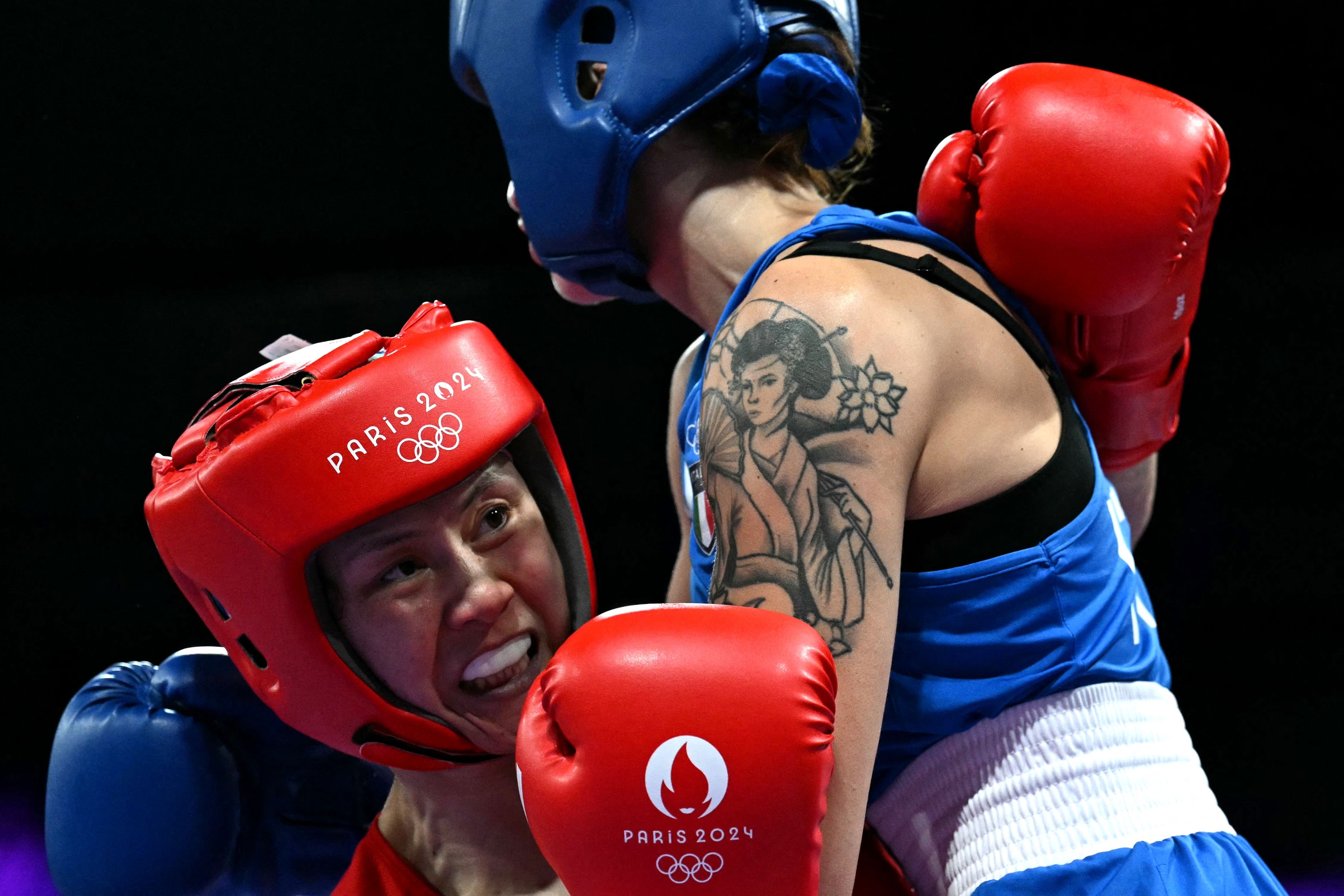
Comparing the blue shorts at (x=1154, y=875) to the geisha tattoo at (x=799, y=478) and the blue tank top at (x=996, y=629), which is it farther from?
the geisha tattoo at (x=799, y=478)

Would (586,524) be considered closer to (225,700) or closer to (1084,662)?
(225,700)

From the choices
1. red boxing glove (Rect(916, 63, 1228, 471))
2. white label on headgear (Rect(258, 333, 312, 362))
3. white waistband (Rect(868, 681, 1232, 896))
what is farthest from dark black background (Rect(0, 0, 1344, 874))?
white waistband (Rect(868, 681, 1232, 896))

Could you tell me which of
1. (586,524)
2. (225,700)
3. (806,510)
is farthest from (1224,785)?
(225,700)

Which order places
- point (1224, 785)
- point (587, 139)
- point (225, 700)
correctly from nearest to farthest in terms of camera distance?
point (587, 139) → point (225, 700) → point (1224, 785)

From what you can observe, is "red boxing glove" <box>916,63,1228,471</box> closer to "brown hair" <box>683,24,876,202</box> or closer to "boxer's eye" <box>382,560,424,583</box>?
"brown hair" <box>683,24,876,202</box>

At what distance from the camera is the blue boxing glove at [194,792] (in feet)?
5.15

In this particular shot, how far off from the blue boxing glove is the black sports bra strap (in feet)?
3.47

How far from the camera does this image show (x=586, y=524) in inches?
106

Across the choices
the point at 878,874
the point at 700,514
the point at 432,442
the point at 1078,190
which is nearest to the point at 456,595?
the point at 432,442

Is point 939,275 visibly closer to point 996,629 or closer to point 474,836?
point 996,629

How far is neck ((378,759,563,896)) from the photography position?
1485mm

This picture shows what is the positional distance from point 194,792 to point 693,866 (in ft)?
3.07

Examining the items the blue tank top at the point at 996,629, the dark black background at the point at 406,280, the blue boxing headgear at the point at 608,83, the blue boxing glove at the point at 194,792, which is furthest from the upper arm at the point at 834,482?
the dark black background at the point at 406,280

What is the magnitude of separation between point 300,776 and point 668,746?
38.9 inches
